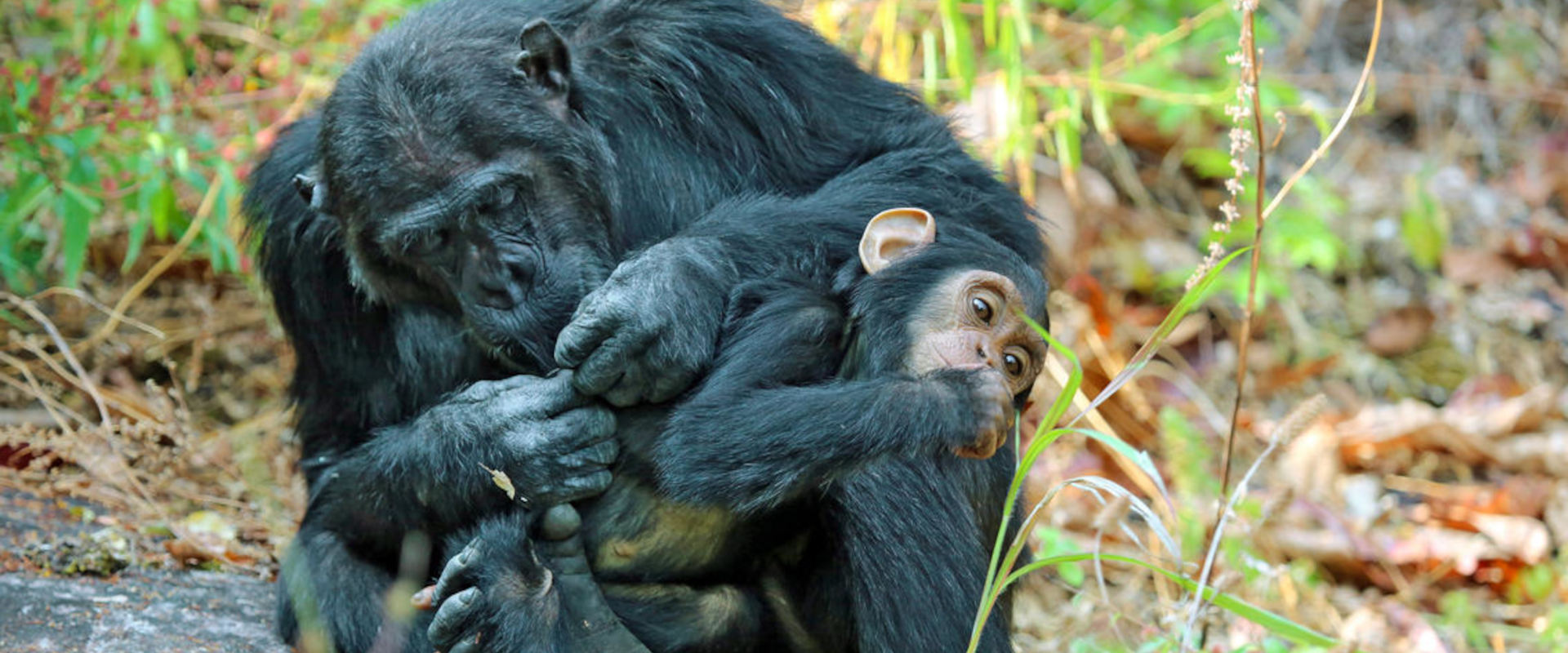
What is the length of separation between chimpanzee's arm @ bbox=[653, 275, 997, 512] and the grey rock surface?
1302 mm

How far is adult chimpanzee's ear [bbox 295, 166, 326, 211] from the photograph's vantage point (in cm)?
344

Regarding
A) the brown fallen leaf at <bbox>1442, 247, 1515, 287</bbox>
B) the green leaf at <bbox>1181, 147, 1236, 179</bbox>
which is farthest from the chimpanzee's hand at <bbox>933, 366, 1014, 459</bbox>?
the brown fallen leaf at <bbox>1442, 247, 1515, 287</bbox>

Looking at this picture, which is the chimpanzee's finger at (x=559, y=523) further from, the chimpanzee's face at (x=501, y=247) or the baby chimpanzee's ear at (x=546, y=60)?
the baby chimpanzee's ear at (x=546, y=60)

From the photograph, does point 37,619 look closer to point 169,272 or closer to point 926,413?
point 926,413

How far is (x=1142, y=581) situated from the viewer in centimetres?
550

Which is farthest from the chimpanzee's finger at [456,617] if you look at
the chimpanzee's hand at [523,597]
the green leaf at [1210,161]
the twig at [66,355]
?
the green leaf at [1210,161]

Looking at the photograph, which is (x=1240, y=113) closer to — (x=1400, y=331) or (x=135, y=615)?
(x=135, y=615)

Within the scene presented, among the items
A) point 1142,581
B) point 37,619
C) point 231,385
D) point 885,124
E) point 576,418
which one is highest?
point 885,124


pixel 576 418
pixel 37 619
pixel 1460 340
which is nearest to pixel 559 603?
pixel 576 418

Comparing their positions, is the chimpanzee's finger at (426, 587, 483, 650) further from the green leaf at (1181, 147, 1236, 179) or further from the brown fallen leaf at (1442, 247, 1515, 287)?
the brown fallen leaf at (1442, 247, 1515, 287)

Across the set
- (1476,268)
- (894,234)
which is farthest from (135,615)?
(1476,268)

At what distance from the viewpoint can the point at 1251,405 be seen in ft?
22.6

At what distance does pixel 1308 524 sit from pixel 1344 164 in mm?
3089

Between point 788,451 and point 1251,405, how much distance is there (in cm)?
456
